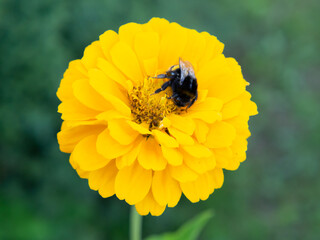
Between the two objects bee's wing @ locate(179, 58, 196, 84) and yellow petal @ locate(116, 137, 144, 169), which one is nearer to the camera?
yellow petal @ locate(116, 137, 144, 169)

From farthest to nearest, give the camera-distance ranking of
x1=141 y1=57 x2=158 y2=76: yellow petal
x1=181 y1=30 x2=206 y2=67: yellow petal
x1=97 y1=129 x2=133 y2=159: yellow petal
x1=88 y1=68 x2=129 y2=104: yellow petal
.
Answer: x1=141 y1=57 x2=158 y2=76: yellow petal < x1=181 y1=30 x2=206 y2=67: yellow petal < x1=88 y1=68 x2=129 y2=104: yellow petal < x1=97 y1=129 x2=133 y2=159: yellow petal

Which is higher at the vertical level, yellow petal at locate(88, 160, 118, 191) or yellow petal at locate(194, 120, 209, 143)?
yellow petal at locate(194, 120, 209, 143)

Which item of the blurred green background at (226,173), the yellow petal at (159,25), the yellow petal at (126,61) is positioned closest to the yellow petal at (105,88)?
the yellow petal at (126,61)

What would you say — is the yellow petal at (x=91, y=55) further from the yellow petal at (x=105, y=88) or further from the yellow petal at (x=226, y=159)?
the yellow petal at (x=226, y=159)

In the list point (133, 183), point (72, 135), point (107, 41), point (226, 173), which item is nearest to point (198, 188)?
point (133, 183)

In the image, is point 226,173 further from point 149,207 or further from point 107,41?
point 107,41

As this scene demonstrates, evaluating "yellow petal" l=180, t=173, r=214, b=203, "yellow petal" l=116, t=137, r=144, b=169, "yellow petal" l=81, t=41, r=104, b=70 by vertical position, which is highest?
"yellow petal" l=81, t=41, r=104, b=70

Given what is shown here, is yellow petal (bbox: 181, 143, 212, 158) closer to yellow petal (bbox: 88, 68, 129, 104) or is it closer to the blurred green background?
yellow petal (bbox: 88, 68, 129, 104)

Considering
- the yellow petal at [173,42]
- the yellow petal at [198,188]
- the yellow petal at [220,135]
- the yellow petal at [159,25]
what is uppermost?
the yellow petal at [159,25]

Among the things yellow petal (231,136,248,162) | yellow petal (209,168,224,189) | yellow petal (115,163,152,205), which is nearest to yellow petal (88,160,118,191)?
yellow petal (115,163,152,205)
